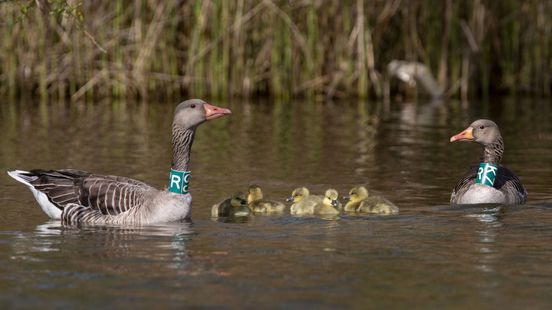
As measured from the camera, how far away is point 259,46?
→ 24.6 m

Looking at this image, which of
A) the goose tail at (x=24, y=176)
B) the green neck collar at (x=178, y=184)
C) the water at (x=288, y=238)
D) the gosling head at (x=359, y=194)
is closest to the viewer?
the water at (x=288, y=238)

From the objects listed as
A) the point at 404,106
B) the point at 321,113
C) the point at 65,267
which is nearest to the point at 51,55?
the point at 321,113

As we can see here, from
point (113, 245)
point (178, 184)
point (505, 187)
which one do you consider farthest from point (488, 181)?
point (113, 245)

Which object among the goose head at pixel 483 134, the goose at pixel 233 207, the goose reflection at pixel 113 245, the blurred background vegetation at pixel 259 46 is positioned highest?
the blurred background vegetation at pixel 259 46

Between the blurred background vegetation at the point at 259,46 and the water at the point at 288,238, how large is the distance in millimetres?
4497

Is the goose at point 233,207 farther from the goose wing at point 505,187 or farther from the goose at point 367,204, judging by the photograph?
the goose wing at point 505,187

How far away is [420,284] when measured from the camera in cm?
802

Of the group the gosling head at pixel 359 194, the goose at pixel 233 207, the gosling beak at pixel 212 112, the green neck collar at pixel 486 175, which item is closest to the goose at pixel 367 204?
the gosling head at pixel 359 194

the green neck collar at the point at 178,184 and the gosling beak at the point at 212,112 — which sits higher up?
the gosling beak at the point at 212,112

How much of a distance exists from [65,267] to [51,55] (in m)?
16.1

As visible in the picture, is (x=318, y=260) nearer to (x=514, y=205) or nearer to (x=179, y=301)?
(x=179, y=301)

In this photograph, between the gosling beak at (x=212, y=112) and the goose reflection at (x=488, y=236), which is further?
the gosling beak at (x=212, y=112)

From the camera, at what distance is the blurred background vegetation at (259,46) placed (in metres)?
23.7

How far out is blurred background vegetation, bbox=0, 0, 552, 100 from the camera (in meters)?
23.7
